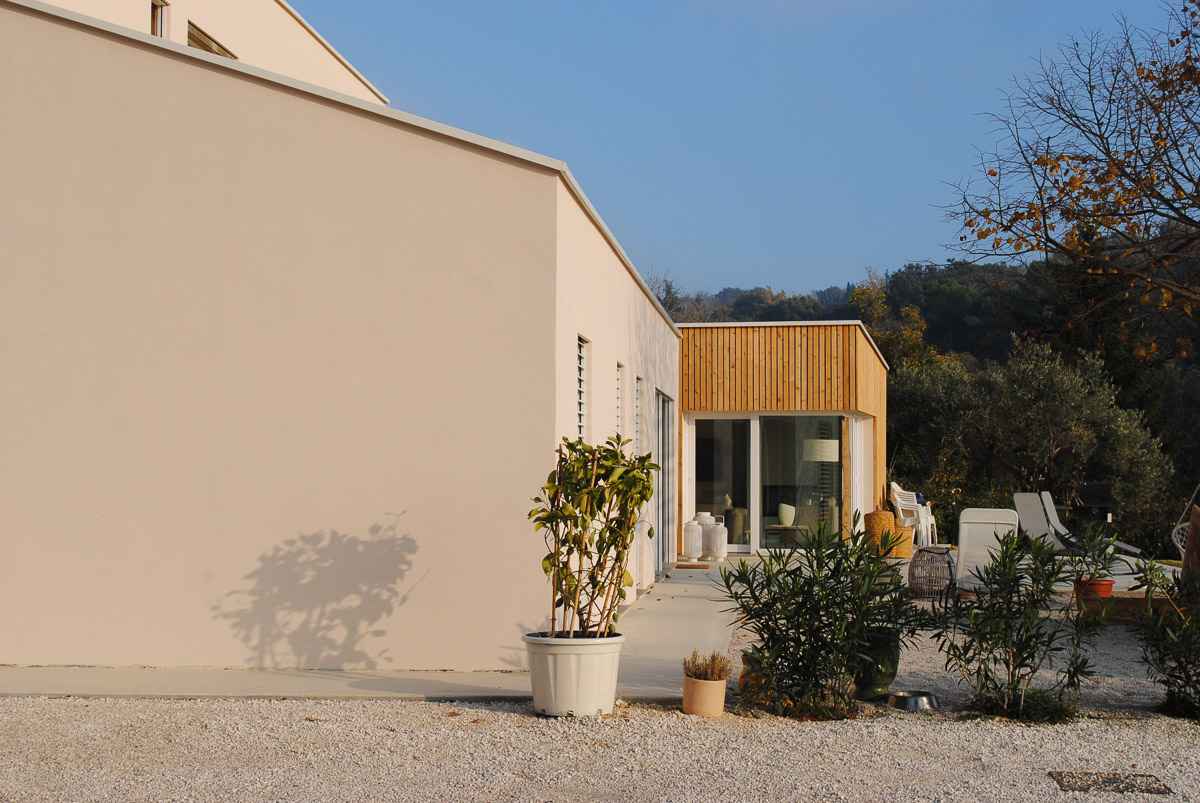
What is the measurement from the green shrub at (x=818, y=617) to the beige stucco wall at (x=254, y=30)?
7.71 meters

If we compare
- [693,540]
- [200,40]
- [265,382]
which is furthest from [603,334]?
[693,540]

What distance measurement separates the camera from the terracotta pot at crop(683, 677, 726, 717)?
604 centimetres

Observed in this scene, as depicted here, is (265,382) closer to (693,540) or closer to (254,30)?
(254,30)

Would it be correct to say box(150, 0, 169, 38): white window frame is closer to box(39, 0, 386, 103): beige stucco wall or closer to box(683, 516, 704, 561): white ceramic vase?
box(39, 0, 386, 103): beige stucco wall

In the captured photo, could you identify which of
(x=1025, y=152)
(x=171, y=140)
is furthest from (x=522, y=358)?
(x=1025, y=152)

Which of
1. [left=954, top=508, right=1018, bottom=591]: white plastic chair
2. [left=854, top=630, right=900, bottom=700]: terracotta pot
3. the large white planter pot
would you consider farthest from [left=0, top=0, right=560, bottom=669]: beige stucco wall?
[left=954, top=508, right=1018, bottom=591]: white plastic chair

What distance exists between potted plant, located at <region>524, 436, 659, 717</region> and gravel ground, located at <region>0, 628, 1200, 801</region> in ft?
0.58

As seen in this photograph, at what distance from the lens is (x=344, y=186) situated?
746cm

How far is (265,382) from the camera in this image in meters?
7.38

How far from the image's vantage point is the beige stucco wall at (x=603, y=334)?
7609mm

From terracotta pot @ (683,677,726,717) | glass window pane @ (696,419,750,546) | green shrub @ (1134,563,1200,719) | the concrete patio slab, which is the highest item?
glass window pane @ (696,419,750,546)

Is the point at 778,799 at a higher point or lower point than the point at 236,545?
lower

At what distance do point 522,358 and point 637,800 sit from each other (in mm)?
3406

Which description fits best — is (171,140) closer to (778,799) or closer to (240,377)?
(240,377)
